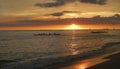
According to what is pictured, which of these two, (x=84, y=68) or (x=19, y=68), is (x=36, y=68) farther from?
(x=84, y=68)

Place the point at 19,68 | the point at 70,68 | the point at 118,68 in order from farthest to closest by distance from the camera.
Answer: the point at 19,68 → the point at 70,68 → the point at 118,68

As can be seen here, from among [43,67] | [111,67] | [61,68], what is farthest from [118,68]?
[43,67]

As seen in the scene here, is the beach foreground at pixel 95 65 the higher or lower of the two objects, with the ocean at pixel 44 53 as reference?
higher

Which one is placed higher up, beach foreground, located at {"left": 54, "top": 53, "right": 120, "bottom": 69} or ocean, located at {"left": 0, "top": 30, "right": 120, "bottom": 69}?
beach foreground, located at {"left": 54, "top": 53, "right": 120, "bottom": 69}

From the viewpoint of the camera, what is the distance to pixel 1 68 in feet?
93.2

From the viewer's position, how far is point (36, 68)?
27.6m

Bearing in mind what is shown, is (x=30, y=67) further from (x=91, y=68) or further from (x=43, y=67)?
(x=91, y=68)

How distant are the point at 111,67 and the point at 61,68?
4.38 metres

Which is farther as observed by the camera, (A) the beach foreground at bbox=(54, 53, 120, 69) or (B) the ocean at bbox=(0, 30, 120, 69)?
(B) the ocean at bbox=(0, 30, 120, 69)

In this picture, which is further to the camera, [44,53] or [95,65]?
[44,53]

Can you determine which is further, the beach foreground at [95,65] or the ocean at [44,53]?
the ocean at [44,53]

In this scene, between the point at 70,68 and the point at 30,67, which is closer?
the point at 70,68

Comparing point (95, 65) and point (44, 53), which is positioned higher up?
point (95, 65)

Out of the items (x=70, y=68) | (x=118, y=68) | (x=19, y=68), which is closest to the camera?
(x=118, y=68)
